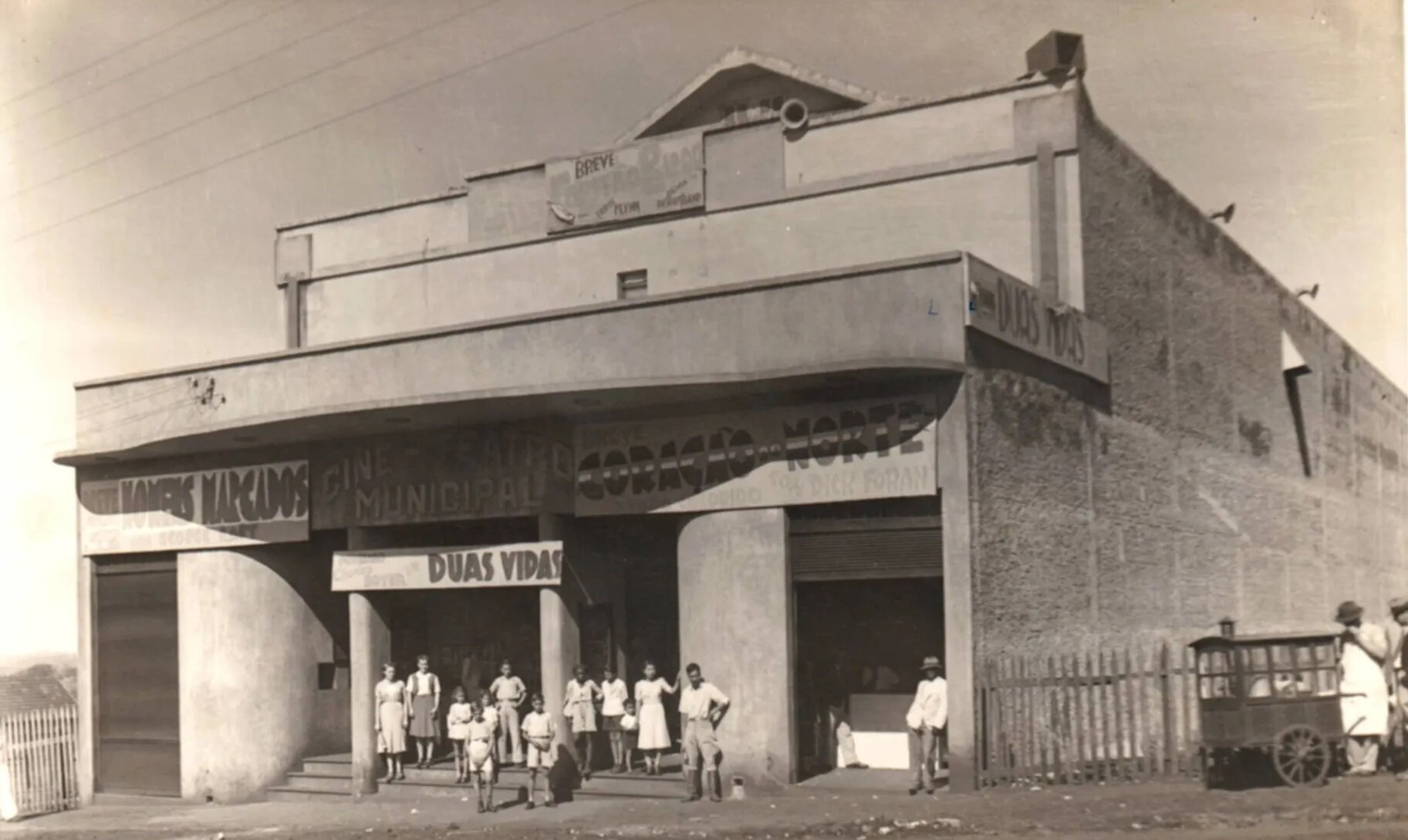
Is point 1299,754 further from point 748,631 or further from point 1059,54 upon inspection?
point 1059,54

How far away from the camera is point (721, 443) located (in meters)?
17.3

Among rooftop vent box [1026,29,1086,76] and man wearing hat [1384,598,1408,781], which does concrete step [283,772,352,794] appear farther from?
rooftop vent box [1026,29,1086,76]

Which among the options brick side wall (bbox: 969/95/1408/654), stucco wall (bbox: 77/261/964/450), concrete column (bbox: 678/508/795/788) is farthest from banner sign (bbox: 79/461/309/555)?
brick side wall (bbox: 969/95/1408/654)

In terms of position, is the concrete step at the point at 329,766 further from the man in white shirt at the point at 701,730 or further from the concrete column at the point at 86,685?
the man in white shirt at the point at 701,730

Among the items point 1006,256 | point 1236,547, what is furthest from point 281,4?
point 1236,547

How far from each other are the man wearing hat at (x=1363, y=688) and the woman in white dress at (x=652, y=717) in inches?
303

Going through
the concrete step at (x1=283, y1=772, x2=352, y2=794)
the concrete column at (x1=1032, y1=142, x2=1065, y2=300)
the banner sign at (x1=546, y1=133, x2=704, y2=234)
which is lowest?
the concrete step at (x1=283, y1=772, x2=352, y2=794)

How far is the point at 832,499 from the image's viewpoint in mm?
Answer: 16438

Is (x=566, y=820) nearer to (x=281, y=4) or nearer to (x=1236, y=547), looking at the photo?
(x=281, y=4)

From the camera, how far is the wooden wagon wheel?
13.4 meters

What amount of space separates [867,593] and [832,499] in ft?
7.90

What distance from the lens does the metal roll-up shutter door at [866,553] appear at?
16.1m

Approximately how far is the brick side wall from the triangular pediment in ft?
16.2

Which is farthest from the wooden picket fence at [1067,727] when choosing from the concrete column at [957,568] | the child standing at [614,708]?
the child standing at [614,708]
